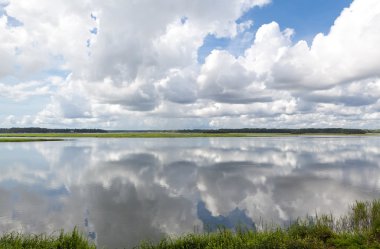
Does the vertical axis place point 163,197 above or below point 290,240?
below

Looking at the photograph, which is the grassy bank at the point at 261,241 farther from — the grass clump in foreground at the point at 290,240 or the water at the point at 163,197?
the water at the point at 163,197

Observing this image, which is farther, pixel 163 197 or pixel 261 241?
pixel 163 197

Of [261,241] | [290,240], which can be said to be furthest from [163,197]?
[290,240]

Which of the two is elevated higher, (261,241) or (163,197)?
(261,241)

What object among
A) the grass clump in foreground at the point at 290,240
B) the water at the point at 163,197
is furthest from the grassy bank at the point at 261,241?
the water at the point at 163,197

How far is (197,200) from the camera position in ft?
84.1

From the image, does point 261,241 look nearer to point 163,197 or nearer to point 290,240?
point 290,240

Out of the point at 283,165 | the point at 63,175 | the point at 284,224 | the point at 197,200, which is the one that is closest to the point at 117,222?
the point at 197,200

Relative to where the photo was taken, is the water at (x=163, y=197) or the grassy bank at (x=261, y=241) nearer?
the grassy bank at (x=261, y=241)

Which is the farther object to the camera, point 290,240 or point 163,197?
point 163,197

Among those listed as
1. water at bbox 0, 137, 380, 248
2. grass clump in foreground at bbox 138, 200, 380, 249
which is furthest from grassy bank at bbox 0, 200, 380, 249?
water at bbox 0, 137, 380, 248

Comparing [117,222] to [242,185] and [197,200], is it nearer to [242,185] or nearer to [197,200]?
[197,200]

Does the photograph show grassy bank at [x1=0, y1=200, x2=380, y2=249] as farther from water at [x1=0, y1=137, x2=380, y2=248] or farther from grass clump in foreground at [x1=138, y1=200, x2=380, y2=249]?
water at [x1=0, y1=137, x2=380, y2=248]

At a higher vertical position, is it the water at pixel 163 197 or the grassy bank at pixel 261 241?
the grassy bank at pixel 261 241
